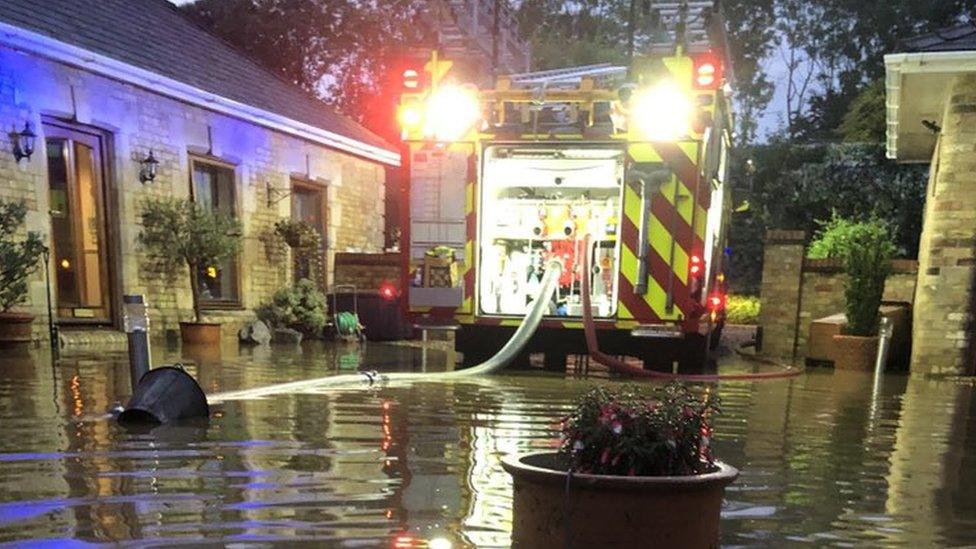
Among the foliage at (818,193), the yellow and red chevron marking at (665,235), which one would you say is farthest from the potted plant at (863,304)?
the foliage at (818,193)

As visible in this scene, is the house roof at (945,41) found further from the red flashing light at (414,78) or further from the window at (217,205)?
the window at (217,205)

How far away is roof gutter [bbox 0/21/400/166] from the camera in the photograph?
327 inches

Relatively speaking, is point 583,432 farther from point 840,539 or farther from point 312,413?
point 312,413

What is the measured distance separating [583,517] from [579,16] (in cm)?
2561

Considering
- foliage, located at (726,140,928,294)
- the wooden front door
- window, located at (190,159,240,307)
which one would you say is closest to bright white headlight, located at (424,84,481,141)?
the wooden front door

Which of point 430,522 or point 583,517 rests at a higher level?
point 583,517

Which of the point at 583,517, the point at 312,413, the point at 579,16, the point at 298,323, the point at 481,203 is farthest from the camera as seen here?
the point at 579,16

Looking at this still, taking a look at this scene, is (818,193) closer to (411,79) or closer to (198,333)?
(411,79)

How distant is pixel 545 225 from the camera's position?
775 centimetres

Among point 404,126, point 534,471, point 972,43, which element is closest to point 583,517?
point 534,471

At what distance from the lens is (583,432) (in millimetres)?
2246

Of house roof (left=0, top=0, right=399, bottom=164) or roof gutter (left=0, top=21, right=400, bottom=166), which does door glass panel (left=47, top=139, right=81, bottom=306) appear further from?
house roof (left=0, top=0, right=399, bottom=164)

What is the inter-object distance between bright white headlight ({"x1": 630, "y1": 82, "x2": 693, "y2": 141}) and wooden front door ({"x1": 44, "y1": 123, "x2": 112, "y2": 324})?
22.1 feet

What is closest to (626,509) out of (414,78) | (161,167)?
(414,78)
